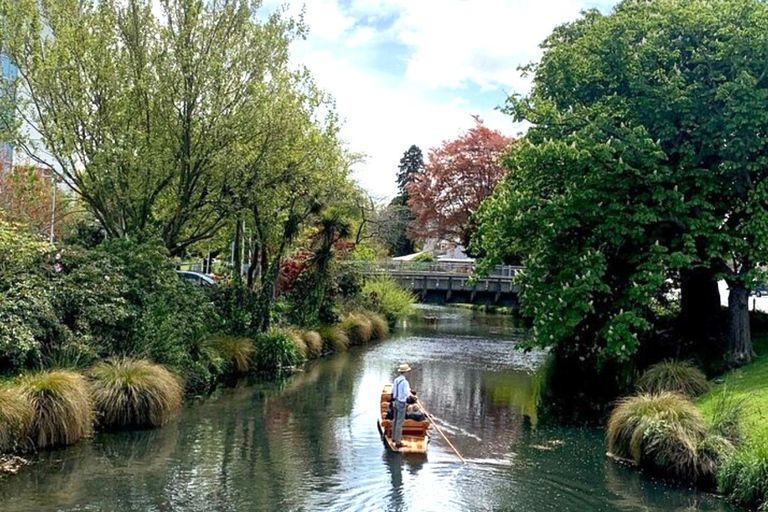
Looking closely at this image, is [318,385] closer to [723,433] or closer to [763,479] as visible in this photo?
[723,433]

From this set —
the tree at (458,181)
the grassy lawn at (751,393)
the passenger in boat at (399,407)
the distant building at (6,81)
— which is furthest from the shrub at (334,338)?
the tree at (458,181)

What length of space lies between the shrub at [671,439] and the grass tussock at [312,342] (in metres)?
15.9

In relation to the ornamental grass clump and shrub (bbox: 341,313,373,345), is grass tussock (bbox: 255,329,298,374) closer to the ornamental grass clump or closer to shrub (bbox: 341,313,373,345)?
shrub (bbox: 341,313,373,345)

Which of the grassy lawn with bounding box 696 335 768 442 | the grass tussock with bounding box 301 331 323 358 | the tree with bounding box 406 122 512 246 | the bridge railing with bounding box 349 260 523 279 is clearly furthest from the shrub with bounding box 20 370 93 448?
the tree with bounding box 406 122 512 246

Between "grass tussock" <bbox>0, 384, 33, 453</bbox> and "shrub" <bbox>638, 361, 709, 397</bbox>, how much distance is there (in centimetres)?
1263

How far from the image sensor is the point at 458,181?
61156 mm

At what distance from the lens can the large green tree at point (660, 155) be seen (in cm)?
1822

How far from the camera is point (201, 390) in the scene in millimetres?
20484

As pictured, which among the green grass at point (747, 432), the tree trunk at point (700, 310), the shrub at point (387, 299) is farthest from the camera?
the shrub at point (387, 299)

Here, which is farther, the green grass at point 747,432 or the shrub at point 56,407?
the shrub at point 56,407

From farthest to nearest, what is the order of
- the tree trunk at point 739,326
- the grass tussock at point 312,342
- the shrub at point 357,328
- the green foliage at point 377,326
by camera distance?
the green foliage at point 377,326, the shrub at point 357,328, the grass tussock at point 312,342, the tree trunk at point 739,326

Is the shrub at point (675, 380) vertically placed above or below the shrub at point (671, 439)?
above

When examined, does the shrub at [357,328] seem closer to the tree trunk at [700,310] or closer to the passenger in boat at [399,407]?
the tree trunk at [700,310]

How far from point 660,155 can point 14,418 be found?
14354 mm
